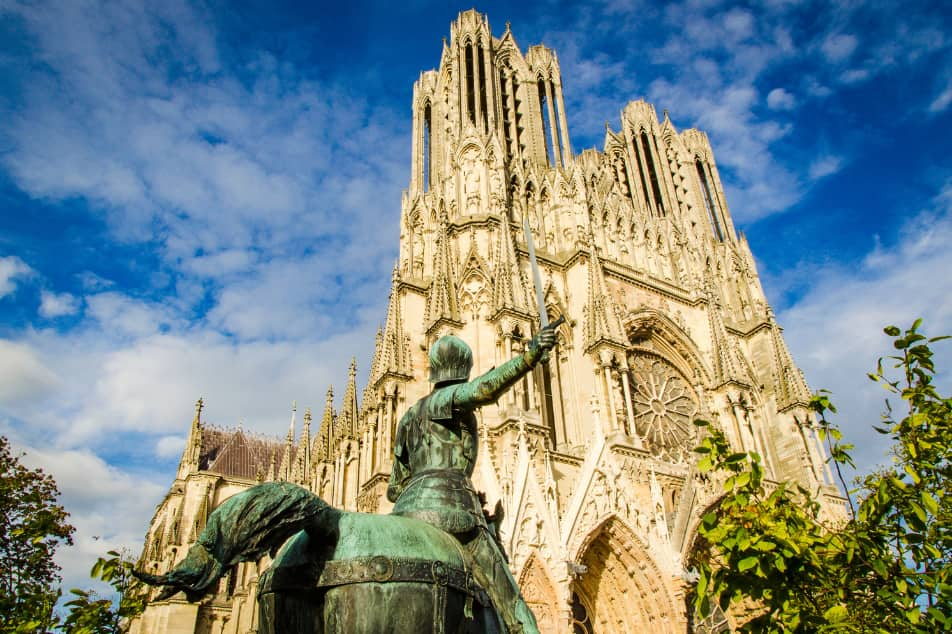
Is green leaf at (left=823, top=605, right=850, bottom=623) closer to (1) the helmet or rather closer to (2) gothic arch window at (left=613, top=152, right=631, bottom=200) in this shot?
(1) the helmet

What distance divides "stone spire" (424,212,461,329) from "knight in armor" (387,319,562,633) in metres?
11.8

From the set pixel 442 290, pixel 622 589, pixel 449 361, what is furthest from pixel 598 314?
pixel 449 361

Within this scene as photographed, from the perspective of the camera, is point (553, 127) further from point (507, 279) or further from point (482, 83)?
point (507, 279)

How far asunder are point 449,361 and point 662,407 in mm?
Answer: 17184

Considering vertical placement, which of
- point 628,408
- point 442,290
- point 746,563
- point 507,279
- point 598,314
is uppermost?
point 507,279

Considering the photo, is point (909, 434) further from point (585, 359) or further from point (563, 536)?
point (585, 359)

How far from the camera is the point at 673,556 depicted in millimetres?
14391

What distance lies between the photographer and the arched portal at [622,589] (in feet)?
45.5

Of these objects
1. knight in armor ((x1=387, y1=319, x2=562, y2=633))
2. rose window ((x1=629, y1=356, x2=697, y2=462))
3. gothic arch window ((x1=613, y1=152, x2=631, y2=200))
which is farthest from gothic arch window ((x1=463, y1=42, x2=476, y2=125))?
knight in armor ((x1=387, y1=319, x2=562, y2=633))

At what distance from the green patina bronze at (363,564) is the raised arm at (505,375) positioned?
0.02 m

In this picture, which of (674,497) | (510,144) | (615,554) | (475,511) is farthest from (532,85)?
(475,511)

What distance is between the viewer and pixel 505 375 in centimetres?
366

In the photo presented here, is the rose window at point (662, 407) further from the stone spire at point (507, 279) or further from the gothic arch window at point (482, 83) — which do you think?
the gothic arch window at point (482, 83)

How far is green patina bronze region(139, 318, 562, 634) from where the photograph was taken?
2605 millimetres
